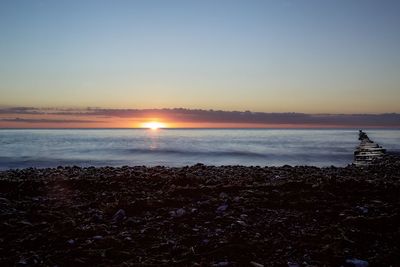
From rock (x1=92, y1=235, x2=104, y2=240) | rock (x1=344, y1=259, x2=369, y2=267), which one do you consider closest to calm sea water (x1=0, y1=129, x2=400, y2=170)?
rock (x1=92, y1=235, x2=104, y2=240)

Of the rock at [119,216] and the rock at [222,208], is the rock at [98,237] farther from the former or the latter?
the rock at [222,208]

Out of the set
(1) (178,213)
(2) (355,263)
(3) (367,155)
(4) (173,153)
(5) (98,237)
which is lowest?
(4) (173,153)

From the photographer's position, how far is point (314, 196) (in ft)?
31.3

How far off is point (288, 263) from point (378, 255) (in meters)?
1.48

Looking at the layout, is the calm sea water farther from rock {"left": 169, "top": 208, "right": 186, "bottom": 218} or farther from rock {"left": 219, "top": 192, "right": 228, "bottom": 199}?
rock {"left": 169, "top": 208, "right": 186, "bottom": 218}

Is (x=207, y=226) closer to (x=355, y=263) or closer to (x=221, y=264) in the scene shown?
(x=221, y=264)

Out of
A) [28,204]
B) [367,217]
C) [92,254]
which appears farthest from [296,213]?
[28,204]

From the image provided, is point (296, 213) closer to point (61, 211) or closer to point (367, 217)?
point (367, 217)

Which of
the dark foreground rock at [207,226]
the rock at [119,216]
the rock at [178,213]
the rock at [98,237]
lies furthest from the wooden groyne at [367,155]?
the rock at [98,237]

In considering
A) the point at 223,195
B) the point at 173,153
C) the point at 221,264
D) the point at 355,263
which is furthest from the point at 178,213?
the point at 173,153

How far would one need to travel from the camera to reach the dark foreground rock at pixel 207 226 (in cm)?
571

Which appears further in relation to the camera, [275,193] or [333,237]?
[275,193]

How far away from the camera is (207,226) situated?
7227 mm

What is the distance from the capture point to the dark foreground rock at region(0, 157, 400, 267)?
5.71 m
